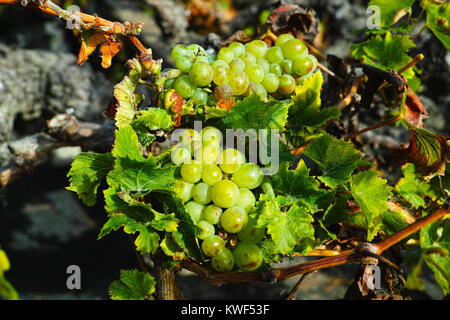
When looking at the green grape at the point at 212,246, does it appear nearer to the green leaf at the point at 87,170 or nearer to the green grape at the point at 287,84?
the green leaf at the point at 87,170

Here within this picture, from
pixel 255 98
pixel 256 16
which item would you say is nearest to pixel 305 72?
pixel 255 98

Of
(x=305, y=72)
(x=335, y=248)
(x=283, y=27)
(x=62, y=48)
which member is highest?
(x=62, y=48)

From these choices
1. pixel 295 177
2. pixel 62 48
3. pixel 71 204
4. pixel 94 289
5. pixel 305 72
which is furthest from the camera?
pixel 62 48

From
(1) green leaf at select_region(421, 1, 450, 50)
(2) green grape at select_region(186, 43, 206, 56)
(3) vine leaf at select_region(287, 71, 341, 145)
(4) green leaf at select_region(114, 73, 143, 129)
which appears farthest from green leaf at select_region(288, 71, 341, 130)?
(1) green leaf at select_region(421, 1, 450, 50)

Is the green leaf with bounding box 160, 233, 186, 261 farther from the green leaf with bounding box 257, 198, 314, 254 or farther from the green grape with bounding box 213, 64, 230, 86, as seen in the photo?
the green grape with bounding box 213, 64, 230, 86

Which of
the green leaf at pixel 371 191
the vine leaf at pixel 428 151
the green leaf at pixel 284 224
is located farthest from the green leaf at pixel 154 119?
the vine leaf at pixel 428 151

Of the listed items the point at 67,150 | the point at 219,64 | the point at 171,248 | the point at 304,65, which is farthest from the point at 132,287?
the point at 67,150
